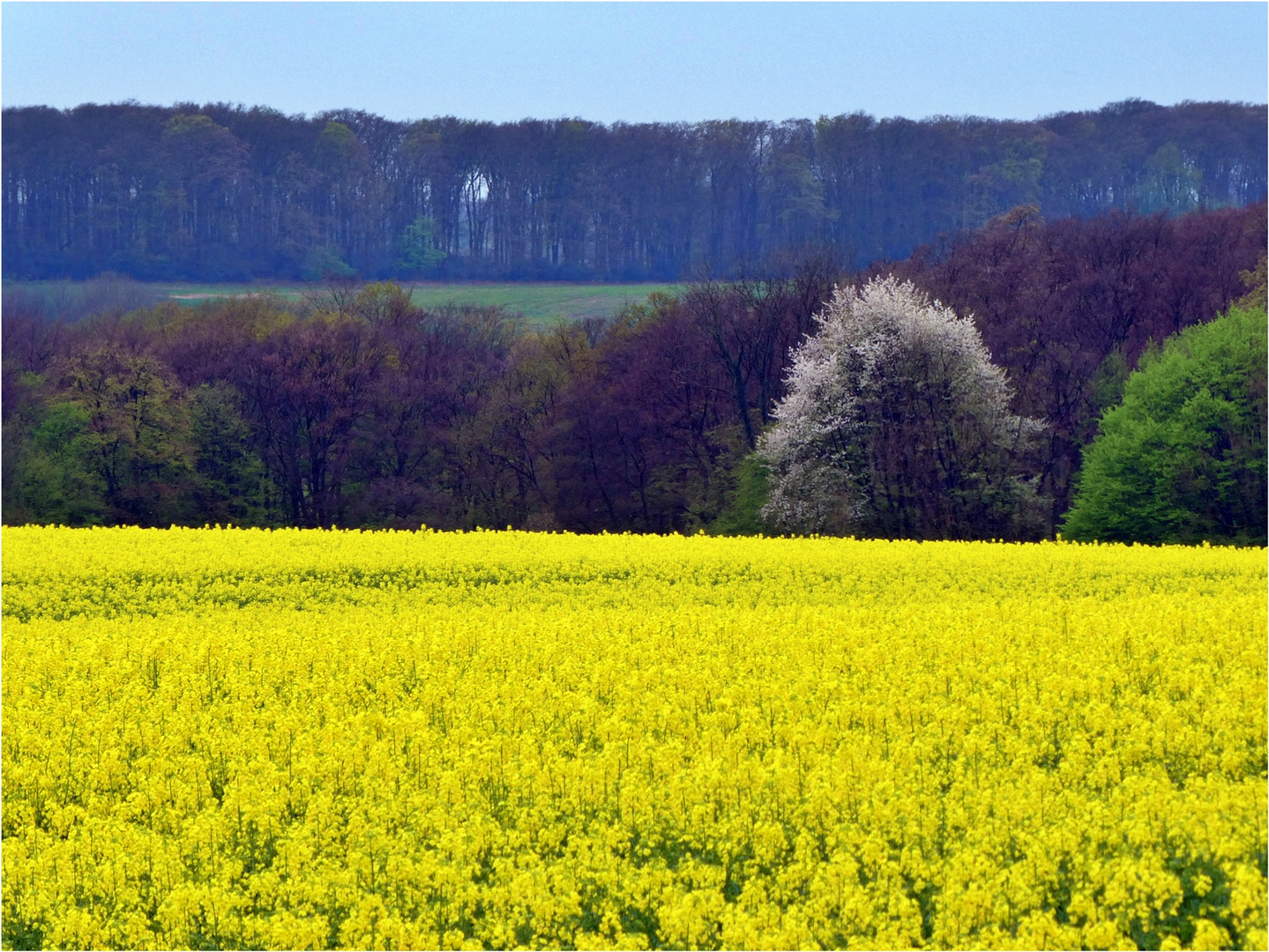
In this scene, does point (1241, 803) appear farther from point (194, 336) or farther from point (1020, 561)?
point (194, 336)

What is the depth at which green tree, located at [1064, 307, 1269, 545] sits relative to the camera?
32.0 metres

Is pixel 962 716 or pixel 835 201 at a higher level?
pixel 835 201

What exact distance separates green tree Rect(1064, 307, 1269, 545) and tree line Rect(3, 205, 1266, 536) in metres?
7.81

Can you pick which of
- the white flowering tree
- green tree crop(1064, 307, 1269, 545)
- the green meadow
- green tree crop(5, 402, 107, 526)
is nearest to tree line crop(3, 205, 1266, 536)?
green tree crop(5, 402, 107, 526)

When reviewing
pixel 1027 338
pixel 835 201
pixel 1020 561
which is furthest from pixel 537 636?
pixel 835 201

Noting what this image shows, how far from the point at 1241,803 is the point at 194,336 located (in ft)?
174

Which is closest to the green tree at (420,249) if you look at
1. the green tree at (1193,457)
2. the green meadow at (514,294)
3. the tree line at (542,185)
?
the tree line at (542,185)

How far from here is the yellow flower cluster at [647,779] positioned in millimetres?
6891

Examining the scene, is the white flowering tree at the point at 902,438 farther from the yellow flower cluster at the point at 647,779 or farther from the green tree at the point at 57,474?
the green tree at the point at 57,474

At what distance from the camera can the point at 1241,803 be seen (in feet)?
25.0

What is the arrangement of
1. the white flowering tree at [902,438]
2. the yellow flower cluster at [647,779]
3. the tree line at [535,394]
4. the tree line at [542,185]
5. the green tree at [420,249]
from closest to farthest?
the yellow flower cluster at [647,779], the white flowering tree at [902,438], the tree line at [535,394], the tree line at [542,185], the green tree at [420,249]

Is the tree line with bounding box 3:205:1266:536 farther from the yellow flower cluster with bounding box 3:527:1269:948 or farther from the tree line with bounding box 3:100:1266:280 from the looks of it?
the yellow flower cluster with bounding box 3:527:1269:948

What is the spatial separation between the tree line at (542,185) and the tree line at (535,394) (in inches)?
567

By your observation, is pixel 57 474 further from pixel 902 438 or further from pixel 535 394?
pixel 902 438
